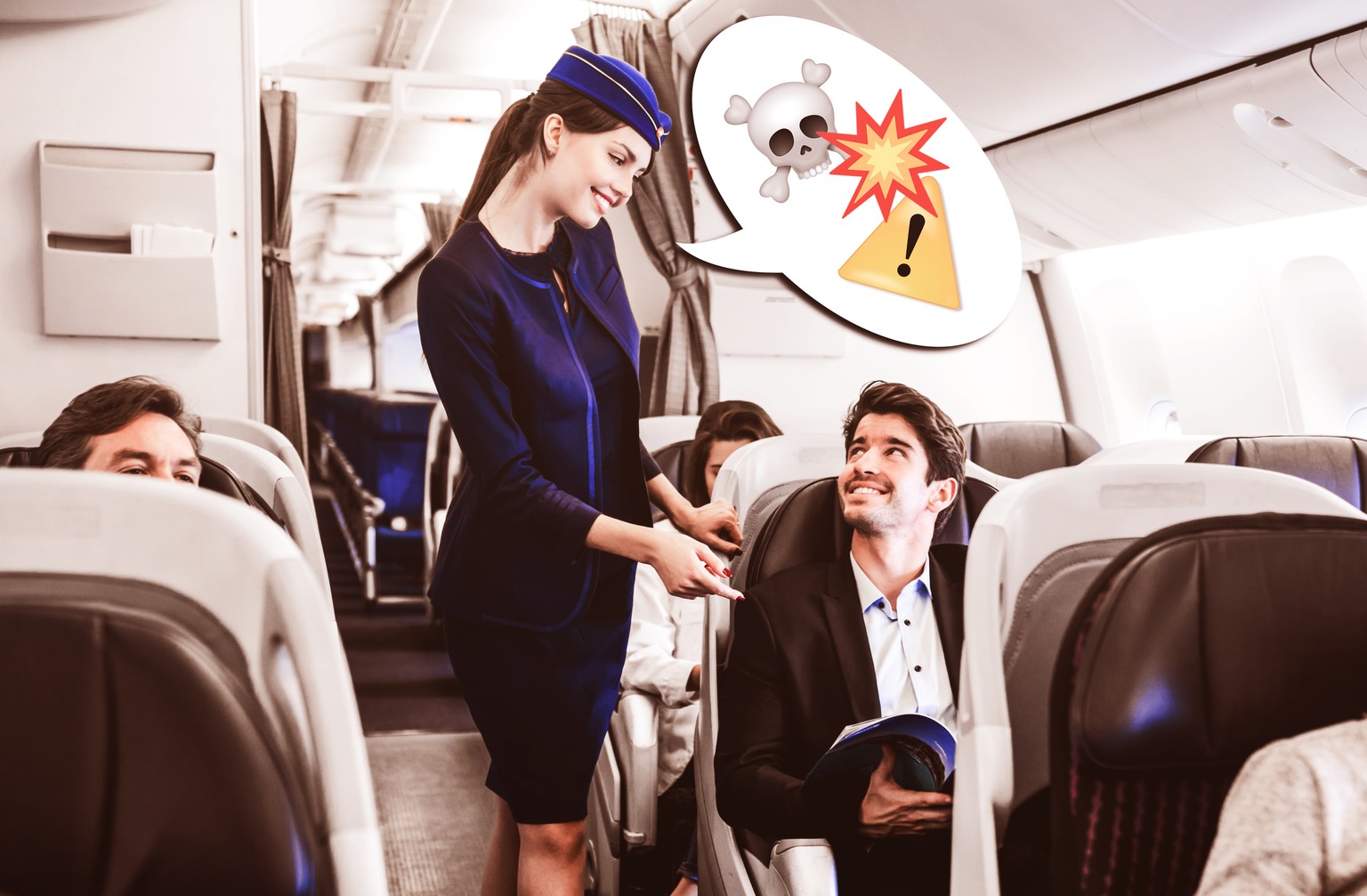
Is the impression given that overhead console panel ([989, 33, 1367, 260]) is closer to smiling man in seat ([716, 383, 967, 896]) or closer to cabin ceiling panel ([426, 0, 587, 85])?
smiling man in seat ([716, 383, 967, 896])

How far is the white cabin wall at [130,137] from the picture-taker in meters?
3.60

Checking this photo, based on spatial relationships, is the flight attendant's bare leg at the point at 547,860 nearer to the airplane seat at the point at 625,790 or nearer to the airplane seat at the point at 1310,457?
the airplane seat at the point at 625,790

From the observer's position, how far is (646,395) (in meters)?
5.27

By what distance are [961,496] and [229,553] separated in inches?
66.1

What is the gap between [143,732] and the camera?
34.8 inches

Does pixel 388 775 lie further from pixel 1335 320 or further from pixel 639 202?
pixel 1335 320

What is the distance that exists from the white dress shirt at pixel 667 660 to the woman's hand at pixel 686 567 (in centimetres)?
87

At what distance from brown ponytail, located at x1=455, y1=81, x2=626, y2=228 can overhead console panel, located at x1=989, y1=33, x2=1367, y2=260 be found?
2780mm

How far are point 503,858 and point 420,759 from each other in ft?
7.96

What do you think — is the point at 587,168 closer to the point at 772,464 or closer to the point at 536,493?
the point at 536,493

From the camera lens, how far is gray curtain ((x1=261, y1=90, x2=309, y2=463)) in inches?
178

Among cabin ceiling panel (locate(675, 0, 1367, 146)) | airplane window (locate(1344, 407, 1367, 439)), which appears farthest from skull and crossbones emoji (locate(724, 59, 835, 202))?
airplane window (locate(1344, 407, 1367, 439))

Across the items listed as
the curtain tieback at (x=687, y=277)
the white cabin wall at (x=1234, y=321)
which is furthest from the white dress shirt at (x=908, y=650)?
the white cabin wall at (x=1234, y=321)

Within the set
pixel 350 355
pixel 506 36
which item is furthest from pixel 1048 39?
pixel 350 355
